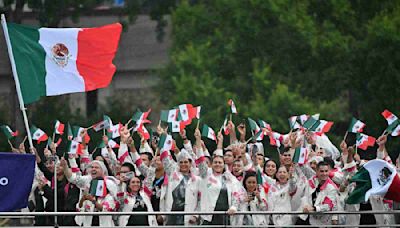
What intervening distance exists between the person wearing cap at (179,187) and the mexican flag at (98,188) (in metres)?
0.85

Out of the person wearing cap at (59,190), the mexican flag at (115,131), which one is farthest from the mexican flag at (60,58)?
the mexican flag at (115,131)

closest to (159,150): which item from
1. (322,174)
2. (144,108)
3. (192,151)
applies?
(192,151)

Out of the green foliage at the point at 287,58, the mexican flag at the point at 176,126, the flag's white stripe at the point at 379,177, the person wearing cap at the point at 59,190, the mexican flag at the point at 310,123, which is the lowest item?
the green foliage at the point at 287,58

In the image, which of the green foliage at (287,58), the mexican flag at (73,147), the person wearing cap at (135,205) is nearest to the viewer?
the person wearing cap at (135,205)

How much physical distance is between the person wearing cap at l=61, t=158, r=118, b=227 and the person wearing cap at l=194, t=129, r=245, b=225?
1.14m

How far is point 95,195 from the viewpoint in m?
Result: 21.4

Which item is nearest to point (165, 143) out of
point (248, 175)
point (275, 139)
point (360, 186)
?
point (248, 175)

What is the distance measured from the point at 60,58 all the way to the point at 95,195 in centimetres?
183

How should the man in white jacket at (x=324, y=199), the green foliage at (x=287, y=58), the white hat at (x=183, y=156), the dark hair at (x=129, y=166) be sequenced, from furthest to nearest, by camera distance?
the green foliage at (x=287, y=58) → the dark hair at (x=129, y=166) → the white hat at (x=183, y=156) → the man in white jacket at (x=324, y=199)

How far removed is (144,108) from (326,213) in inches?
882

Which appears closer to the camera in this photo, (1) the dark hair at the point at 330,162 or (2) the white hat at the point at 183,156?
(1) the dark hair at the point at 330,162

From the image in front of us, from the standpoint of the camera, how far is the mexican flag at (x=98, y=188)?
2131 centimetres

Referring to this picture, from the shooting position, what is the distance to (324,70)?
38.6 metres

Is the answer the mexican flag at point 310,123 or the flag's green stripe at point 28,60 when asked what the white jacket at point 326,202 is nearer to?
the mexican flag at point 310,123
